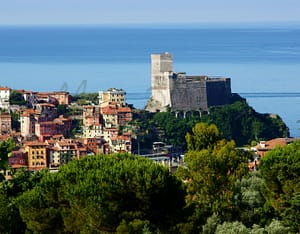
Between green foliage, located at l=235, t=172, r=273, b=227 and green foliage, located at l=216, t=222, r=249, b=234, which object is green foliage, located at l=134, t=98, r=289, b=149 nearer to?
green foliage, located at l=235, t=172, r=273, b=227

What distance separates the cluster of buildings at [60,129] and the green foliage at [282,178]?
16231mm

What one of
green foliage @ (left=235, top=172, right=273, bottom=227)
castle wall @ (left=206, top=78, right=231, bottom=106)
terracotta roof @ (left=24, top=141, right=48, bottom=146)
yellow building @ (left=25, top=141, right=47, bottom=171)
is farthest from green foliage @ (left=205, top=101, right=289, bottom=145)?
green foliage @ (left=235, top=172, right=273, bottom=227)

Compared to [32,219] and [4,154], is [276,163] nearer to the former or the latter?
[32,219]

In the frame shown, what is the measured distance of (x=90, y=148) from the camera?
94.7ft

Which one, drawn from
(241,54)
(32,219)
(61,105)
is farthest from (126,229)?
(241,54)

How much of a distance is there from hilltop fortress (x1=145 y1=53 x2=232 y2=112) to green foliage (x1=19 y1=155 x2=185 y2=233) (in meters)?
25.9

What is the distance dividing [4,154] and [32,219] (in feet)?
9.02

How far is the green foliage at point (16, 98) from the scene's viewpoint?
3362 centimetres

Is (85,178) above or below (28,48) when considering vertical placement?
below

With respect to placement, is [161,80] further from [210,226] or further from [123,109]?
[210,226]

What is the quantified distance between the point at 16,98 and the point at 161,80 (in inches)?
264

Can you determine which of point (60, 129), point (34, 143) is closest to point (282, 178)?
point (34, 143)

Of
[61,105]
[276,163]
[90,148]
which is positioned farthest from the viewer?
[61,105]

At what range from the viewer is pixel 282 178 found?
10.8 m
